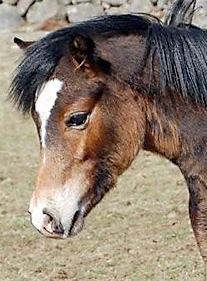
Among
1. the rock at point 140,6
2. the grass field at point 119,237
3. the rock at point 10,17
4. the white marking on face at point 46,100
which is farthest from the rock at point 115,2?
the white marking on face at point 46,100

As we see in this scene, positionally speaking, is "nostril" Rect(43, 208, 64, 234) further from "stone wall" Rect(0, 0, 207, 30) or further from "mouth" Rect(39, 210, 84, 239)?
"stone wall" Rect(0, 0, 207, 30)

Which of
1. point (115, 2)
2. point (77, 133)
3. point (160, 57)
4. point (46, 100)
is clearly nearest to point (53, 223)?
point (77, 133)

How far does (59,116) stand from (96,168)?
0.27 m

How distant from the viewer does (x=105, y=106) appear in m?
3.71

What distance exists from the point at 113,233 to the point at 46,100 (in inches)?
116

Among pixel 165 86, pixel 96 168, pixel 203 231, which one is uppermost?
pixel 165 86

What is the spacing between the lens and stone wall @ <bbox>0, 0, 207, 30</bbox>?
13.0 meters

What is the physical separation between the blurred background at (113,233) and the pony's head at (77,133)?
1.84 meters

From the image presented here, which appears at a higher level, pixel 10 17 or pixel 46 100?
pixel 46 100

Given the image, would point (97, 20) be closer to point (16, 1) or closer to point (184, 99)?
point (184, 99)

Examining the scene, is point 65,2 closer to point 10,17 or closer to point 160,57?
point 10,17

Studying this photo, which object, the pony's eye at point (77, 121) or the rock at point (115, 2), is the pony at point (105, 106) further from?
the rock at point (115, 2)

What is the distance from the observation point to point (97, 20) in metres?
3.92

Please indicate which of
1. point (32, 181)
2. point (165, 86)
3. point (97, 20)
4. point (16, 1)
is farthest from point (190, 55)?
point (16, 1)
